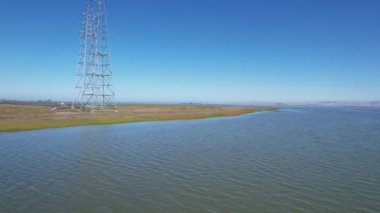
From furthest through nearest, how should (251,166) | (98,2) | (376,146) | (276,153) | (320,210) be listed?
1. (98,2)
2. (376,146)
3. (276,153)
4. (251,166)
5. (320,210)

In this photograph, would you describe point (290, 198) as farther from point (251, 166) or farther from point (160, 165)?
point (160, 165)

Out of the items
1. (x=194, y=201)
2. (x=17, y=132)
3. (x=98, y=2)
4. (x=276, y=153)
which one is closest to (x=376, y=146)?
(x=276, y=153)

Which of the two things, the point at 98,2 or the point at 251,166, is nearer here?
the point at 251,166

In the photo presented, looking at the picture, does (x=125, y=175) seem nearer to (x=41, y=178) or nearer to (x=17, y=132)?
(x=41, y=178)

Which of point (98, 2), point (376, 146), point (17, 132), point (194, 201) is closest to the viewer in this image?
point (194, 201)

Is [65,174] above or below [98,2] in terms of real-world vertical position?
below

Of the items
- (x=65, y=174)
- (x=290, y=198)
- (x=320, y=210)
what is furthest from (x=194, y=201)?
(x=65, y=174)
